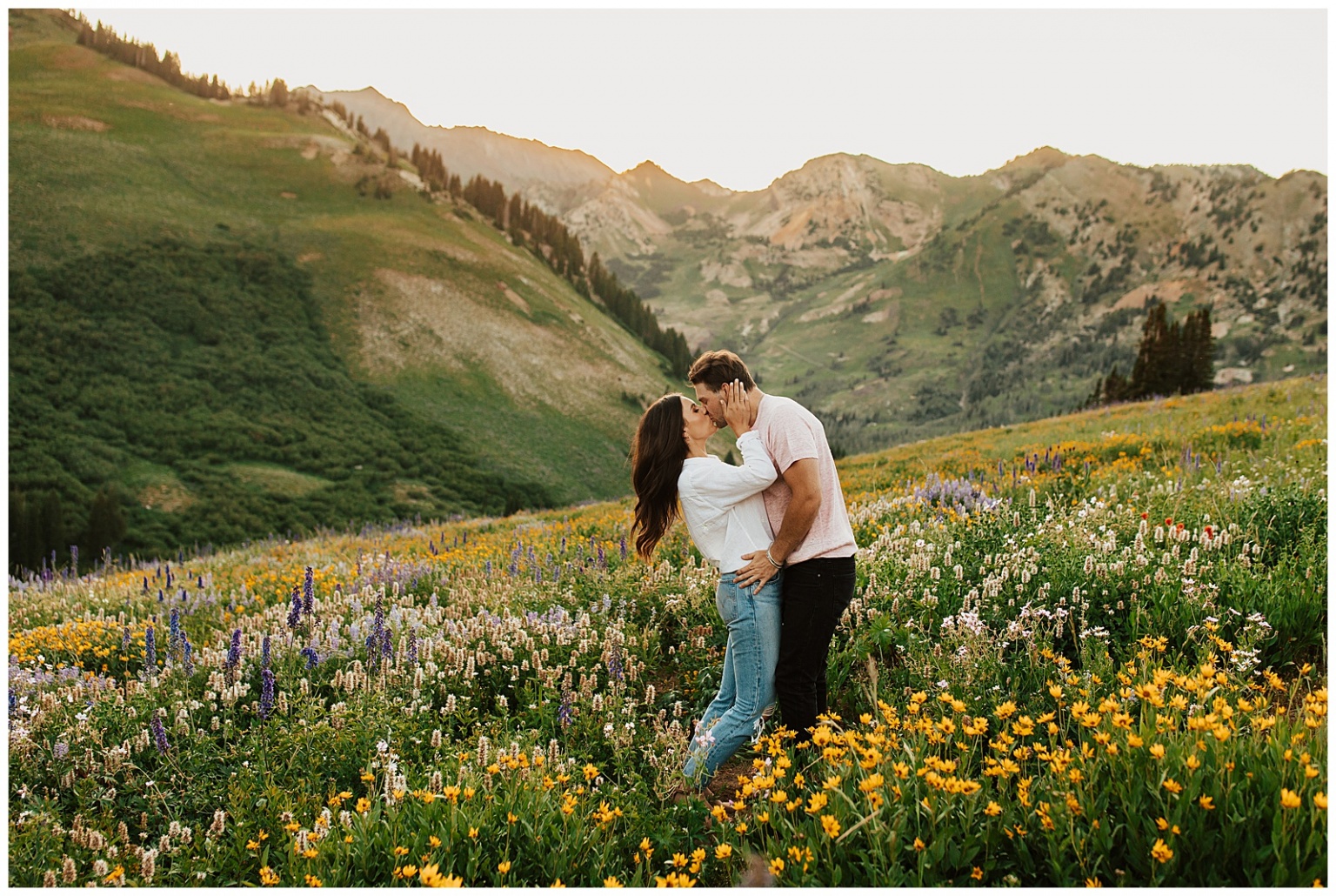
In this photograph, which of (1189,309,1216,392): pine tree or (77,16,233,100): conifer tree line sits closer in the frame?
(1189,309,1216,392): pine tree

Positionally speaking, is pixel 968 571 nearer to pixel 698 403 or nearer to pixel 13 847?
pixel 698 403

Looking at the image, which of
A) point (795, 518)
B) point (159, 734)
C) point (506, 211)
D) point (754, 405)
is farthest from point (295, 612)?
point (506, 211)

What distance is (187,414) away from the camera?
73188 millimetres

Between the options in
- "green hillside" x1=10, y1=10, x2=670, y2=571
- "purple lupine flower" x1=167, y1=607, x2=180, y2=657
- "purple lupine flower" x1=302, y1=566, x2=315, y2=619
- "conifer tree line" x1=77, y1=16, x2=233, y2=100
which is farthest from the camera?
"conifer tree line" x1=77, y1=16, x2=233, y2=100

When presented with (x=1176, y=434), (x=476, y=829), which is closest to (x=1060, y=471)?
(x=1176, y=434)

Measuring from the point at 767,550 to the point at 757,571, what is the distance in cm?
18

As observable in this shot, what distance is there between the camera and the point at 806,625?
472cm

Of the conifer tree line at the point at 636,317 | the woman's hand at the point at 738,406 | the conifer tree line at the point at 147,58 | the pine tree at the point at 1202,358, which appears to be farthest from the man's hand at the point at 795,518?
the conifer tree line at the point at 147,58

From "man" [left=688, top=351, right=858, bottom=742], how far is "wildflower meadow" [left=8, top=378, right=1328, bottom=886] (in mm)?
345

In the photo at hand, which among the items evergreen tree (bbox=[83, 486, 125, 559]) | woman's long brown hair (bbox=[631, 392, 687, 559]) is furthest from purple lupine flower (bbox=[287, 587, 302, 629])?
evergreen tree (bbox=[83, 486, 125, 559])

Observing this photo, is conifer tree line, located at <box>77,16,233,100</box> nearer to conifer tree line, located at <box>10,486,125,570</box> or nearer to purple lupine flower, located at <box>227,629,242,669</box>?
conifer tree line, located at <box>10,486,125,570</box>

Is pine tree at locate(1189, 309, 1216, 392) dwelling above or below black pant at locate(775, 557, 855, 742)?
above

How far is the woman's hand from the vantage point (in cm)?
488

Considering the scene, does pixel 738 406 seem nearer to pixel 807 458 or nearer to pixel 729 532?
pixel 807 458
